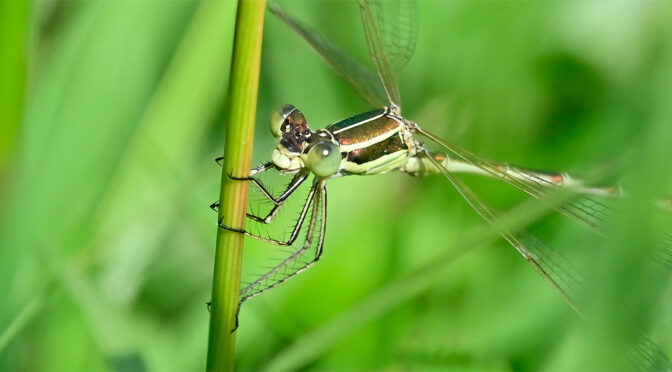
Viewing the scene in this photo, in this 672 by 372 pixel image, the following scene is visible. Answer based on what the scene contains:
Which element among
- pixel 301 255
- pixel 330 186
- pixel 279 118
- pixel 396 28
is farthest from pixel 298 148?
pixel 396 28

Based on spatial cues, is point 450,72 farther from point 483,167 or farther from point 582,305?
point 582,305

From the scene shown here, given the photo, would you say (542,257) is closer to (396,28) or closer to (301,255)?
(301,255)

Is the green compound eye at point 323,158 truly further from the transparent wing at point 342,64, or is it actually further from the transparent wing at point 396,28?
the transparent wing at point 396,28

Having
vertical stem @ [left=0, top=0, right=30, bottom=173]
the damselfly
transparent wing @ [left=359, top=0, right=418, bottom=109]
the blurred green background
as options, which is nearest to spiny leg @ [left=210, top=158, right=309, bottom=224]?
the damselfly

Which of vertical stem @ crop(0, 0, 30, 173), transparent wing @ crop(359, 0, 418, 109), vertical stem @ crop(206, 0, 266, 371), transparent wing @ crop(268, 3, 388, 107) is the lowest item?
vertical stem @ crop(206, 0, 266, 371)

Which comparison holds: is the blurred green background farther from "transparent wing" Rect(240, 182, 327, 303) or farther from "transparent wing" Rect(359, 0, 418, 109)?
"transparent wing" Rect(359, 0, 418, 109)

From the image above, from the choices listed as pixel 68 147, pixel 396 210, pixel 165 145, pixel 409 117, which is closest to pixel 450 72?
pixel 409 117
